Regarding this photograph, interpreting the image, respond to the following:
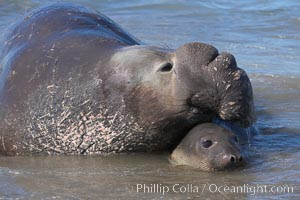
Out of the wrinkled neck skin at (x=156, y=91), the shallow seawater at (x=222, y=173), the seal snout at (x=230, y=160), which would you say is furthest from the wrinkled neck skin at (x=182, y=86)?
Answer: the shallow seawater at (x=222, y=173)

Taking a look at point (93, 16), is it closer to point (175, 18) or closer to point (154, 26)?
point (154, 26)

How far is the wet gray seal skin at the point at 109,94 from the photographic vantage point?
5.88 m

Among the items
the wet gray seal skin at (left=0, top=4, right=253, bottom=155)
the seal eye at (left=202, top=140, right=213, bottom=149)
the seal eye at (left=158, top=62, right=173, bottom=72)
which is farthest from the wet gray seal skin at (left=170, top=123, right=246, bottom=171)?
the seal eye at (left=158, top=62, right=173, bottom=72)

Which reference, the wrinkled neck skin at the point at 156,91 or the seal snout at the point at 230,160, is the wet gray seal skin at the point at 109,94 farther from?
the seal snout at the point at 230,160

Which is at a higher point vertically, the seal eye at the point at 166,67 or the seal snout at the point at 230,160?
the seal eye at the point at 166,67

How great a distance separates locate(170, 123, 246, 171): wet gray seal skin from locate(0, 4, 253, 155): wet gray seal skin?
102 mm

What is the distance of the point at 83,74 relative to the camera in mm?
6418

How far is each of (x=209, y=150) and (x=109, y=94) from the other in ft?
2.94

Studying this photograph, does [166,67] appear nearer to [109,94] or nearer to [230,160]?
[109,94]

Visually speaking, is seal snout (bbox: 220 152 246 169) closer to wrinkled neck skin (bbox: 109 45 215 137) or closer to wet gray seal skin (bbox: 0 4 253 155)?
wet gray seal skin (bbox: 0 4 253 155)

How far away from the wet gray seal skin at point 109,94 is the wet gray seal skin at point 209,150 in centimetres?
10

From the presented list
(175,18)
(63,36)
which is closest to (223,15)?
(175,18)

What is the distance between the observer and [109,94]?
20.4 ft

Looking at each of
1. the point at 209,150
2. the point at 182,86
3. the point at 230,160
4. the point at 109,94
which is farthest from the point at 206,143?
the point at 109,94
